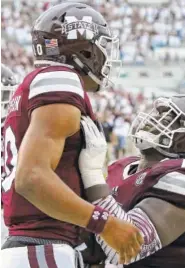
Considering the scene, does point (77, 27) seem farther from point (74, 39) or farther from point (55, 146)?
point (55, 146)

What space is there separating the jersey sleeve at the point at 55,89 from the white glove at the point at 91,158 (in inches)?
3.0

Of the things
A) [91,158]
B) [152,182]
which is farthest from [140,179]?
[91,158]

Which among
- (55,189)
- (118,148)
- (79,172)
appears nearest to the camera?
(55,189)

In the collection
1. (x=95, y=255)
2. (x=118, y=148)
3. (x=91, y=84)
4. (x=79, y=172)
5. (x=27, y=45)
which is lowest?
(x=118, y=148)

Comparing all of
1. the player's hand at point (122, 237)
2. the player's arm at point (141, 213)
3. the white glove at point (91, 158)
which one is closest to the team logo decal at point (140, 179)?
the player's arm at point (141, 213)

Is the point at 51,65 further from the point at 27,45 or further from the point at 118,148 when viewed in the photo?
the point at 27,45

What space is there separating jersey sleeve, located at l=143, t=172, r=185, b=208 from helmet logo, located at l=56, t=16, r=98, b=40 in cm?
51

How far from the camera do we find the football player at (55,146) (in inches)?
71.5

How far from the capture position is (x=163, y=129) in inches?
95.5

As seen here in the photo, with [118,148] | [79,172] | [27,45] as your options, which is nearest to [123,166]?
[79,172]

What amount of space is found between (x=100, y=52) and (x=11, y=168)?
1.60 feet

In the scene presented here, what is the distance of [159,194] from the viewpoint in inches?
87.3

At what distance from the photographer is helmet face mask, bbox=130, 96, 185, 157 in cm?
243

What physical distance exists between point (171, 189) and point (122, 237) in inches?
15.8
